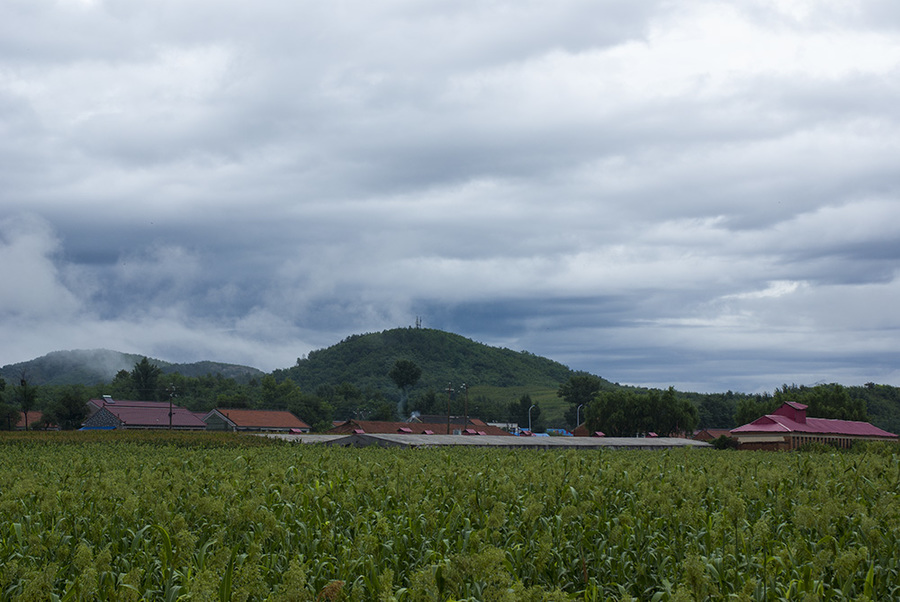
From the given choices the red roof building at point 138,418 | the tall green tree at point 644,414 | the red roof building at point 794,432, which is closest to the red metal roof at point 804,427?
the red roof building at point 794,432

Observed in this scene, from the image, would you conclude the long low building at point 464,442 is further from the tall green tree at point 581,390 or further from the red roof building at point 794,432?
the tall green tree at point 581,390

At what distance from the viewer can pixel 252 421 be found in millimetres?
134000

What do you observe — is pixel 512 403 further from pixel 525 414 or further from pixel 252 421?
pixel 252 421

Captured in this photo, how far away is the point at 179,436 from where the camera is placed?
2399 inches

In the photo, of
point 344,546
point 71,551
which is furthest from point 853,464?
point 71,551

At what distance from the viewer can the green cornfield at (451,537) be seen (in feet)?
27.8

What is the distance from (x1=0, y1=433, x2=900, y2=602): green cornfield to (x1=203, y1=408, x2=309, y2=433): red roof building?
389ft

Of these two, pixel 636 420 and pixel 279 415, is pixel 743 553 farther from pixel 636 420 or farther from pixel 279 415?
pixel 279 415

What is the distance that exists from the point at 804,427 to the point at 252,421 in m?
88.4

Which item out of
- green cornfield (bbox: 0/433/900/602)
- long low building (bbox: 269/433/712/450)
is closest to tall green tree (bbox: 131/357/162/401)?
long low building (bbox: 269/433/712/450)

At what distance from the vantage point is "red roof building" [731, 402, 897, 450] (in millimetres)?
87188

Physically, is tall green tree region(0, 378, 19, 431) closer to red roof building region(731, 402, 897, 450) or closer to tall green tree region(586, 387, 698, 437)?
tall green tree region(586, 387, 698, 437)

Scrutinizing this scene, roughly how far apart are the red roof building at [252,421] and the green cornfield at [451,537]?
11842cm

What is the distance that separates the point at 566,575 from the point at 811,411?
401ft
